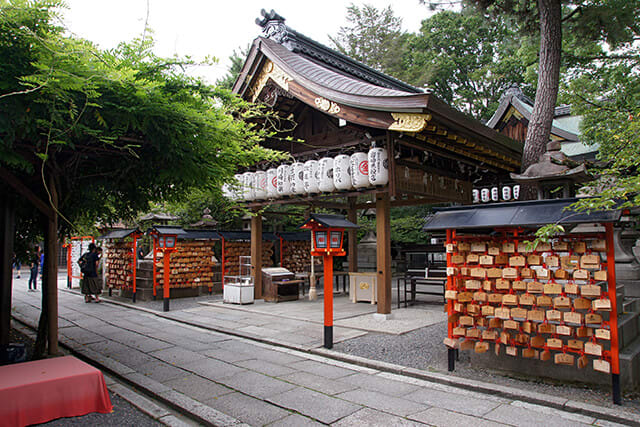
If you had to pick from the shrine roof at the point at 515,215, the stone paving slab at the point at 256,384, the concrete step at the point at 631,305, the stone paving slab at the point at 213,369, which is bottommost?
the stone paving slab at the point at 256,384

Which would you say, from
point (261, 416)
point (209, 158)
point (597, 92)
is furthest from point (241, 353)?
point (597, 92)

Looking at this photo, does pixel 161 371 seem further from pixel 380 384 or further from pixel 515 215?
pixel 515 215

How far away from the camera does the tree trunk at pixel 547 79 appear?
770cm

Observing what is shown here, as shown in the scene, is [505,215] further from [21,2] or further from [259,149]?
[21,2]

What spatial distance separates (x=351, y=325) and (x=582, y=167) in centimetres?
542

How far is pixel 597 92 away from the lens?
10383 mm

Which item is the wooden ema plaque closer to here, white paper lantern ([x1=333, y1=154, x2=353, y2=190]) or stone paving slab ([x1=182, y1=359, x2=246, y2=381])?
stone paving slab ([x1=182, y1=359, x2=246, y2=381])

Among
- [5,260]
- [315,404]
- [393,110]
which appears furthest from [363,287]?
[5,260]

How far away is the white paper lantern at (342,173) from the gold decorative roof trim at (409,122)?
167 cm

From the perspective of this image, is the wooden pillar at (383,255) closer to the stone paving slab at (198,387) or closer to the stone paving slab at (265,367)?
the stone paving slab at (265,367)

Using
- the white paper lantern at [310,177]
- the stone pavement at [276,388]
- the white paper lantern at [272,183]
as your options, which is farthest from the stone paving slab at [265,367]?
the white paper lantern at [272,183]

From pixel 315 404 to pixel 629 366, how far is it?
3.79 m

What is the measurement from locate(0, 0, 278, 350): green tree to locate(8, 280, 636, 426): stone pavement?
1990 millimetres

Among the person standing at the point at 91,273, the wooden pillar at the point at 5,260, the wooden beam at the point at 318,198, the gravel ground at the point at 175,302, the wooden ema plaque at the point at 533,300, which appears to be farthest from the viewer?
the person standing at the point at 91,273
